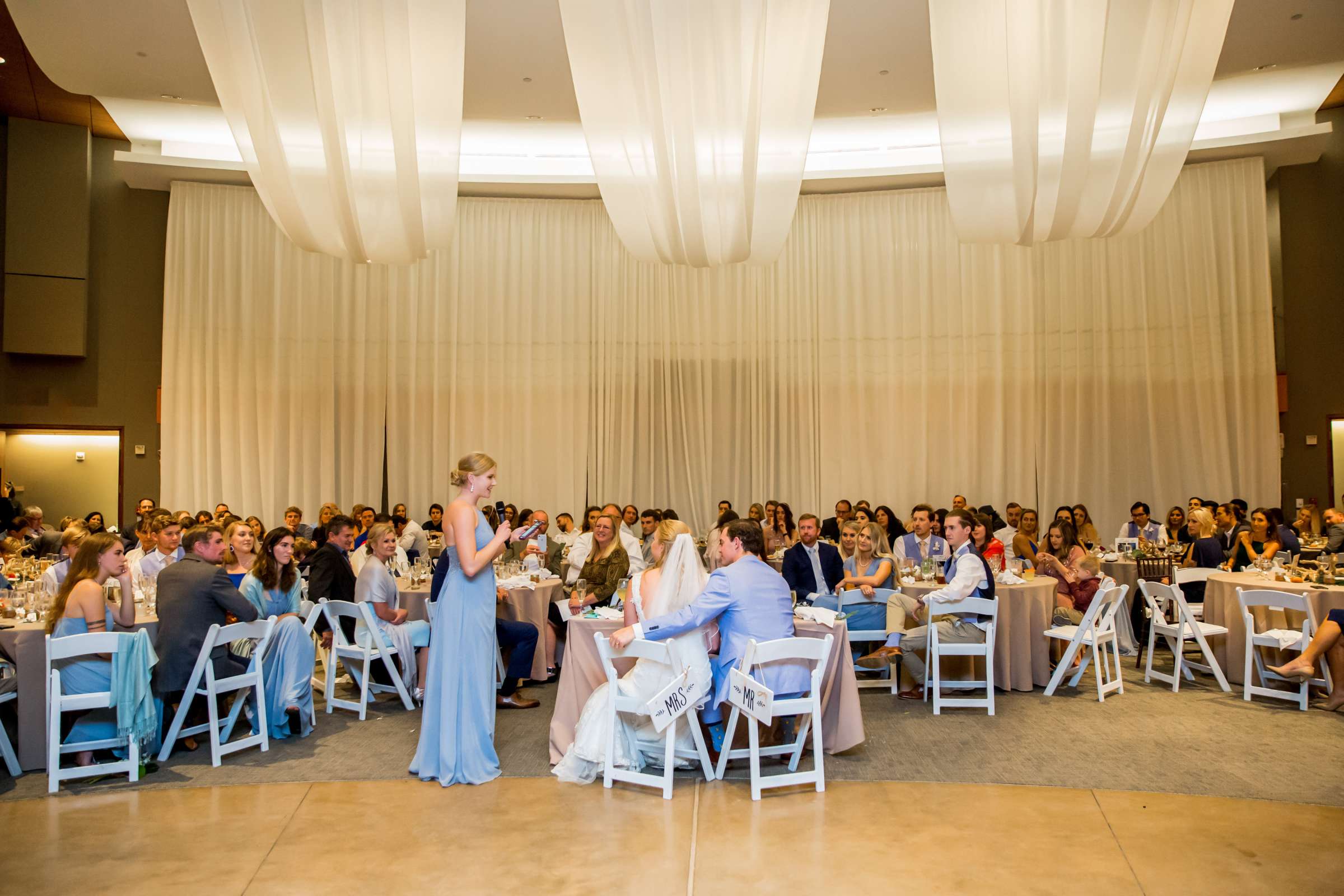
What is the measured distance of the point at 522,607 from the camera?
23.4ft

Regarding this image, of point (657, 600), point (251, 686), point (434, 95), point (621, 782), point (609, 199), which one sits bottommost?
point (621, 782)

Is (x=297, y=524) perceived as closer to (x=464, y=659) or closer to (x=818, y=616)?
(x=464, y=659)

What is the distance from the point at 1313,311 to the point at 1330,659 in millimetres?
7953

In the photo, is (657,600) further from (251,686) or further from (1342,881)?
(1342,881)

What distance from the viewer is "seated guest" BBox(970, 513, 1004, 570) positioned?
6.55m

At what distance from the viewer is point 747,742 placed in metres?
5.34

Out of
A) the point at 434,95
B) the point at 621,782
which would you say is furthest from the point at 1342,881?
the point at 434,95

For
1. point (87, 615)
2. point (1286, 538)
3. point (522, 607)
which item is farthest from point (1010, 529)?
point (87, 615)

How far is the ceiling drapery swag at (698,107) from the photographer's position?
17.3ft

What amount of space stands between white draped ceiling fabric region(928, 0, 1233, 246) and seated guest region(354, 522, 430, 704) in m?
4.20

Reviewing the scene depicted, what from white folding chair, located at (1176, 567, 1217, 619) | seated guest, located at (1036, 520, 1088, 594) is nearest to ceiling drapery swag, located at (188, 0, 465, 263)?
seated guest, located at (1036, 520, 1088, 594)

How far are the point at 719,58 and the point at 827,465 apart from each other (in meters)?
8.48

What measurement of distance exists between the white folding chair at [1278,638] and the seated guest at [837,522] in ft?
17.6

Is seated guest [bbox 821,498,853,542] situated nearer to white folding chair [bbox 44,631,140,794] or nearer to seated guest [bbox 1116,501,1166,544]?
seated guest [bbox 1116,501,1166,544]
